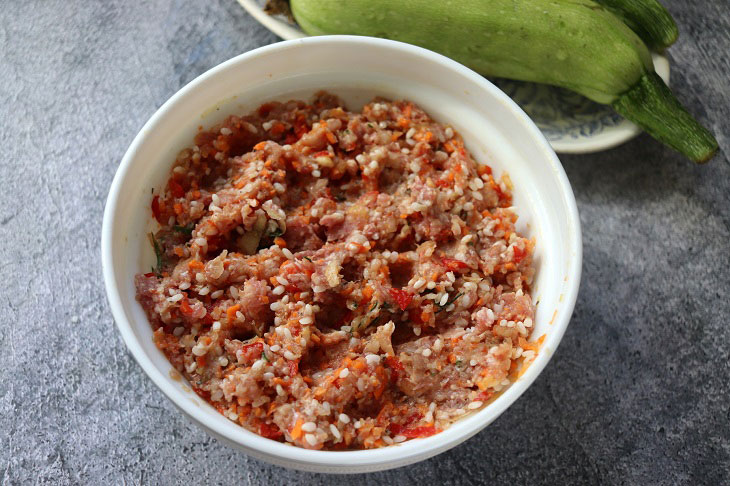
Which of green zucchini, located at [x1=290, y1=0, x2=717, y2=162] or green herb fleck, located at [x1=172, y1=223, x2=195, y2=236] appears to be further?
green zucchini, located at [x1=290, y1=0, x2=717, y2=162]

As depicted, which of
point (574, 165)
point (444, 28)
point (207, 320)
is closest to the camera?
point (207, 320)

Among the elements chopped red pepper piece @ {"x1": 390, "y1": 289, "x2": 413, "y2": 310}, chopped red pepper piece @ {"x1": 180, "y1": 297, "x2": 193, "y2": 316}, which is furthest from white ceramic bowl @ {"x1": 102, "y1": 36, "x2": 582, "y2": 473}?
chopped red pepper piece @ {"x1": 390, "y1": 289, "x2": 413, "y2": 310}

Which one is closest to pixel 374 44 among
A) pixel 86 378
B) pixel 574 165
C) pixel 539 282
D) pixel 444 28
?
pixel 444 28

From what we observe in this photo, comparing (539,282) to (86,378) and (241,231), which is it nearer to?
(241,231)

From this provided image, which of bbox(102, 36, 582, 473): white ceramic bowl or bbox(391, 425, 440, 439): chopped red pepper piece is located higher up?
bbox(102, 36, 582, 473): white ceramic bowl

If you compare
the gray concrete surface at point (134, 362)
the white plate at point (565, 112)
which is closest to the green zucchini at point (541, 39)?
the white plate at point (565, 112)

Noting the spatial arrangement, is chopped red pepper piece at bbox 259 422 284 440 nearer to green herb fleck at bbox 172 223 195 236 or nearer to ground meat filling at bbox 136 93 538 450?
ground meat filling at bbox 136 93 538 450

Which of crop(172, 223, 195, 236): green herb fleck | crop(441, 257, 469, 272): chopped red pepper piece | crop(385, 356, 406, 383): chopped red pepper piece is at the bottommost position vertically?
crop(385, 356, 406, 383): chopped red pepper piece

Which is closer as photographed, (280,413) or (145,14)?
(280,413)
